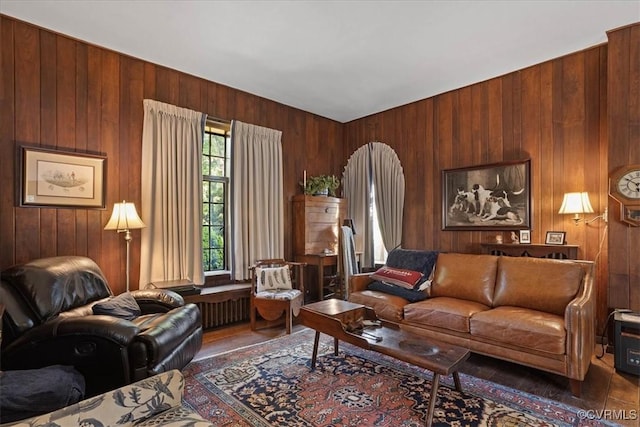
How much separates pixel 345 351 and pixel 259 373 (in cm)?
85

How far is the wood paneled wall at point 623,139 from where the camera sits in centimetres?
A: 294

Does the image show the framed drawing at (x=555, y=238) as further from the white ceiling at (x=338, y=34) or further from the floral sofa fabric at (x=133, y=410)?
the floral sofa fabric at (x=133, y=410)

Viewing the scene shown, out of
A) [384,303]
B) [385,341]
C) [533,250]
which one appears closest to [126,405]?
[385,341]

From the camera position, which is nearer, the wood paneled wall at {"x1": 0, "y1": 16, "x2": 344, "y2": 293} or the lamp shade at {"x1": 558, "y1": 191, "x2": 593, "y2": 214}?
the wood paneled wall at {"x1": 0, "y1": 16, "x2": 344, "y2": 293}

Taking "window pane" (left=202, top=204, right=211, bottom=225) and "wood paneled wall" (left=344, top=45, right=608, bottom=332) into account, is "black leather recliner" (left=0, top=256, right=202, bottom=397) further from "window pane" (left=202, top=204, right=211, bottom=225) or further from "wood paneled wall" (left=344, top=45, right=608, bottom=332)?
"wood paneled wall" (left=344, top=45, right=608, bottom=332)

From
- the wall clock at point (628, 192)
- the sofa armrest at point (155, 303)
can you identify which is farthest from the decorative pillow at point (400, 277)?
the sofa armrest at point (155, 303)

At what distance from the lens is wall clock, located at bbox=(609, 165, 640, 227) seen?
2.87 meters

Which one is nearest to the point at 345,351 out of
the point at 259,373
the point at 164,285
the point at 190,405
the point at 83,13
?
the point at 259,373

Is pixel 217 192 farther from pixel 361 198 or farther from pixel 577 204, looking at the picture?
pixel 577 204

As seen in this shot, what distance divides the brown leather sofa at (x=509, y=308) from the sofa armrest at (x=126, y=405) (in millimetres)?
2317

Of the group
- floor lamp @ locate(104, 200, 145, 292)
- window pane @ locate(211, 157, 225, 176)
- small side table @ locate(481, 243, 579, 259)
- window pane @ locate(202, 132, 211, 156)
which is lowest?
small side table @ locate(481, 243, 579, 259)

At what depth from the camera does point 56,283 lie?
97.5 inches

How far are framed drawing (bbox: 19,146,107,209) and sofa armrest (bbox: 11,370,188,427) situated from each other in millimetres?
2342

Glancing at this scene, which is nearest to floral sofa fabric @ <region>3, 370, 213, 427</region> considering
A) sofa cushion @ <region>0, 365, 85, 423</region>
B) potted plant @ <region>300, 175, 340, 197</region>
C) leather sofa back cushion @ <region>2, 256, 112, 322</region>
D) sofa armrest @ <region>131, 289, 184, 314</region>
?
sofa cushion @ <region>0, 365, 85, 423</region>
